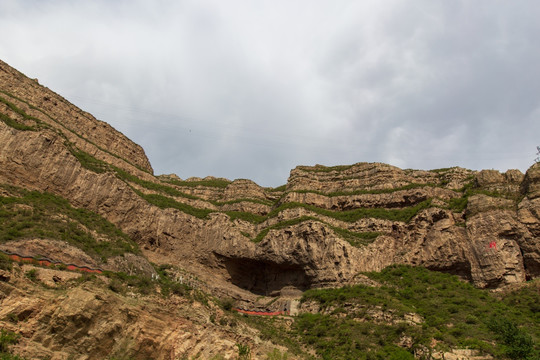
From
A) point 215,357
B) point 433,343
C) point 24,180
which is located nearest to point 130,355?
point 215,357

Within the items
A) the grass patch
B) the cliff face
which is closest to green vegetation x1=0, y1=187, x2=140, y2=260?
the cliff face

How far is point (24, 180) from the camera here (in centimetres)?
4003

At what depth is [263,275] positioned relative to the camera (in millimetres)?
51719

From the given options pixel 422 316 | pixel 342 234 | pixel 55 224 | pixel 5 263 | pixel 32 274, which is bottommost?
pixel 32 274

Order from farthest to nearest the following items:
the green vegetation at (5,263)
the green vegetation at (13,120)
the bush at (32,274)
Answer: the green vegetation at (13,120) → the bush at (32,274) → the green vegetation at (5,263)

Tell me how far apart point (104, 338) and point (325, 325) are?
2133 centimetres

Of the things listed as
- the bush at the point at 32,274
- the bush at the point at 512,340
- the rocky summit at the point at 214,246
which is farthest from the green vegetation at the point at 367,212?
the bush at the point at 32,274

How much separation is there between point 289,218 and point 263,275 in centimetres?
831

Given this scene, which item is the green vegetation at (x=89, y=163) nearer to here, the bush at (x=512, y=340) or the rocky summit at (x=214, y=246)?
the rocky summit at (x=214, y=246)

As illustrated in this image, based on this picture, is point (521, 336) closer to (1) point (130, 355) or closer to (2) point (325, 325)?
(2) point (325, 325)

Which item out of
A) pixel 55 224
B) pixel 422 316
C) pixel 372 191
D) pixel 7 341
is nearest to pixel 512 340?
pixel 422 316

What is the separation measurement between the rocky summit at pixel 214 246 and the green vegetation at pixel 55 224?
0.62 ft

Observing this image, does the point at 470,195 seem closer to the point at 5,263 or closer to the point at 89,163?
the point at 89,163

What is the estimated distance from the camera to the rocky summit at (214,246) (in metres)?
23.4
